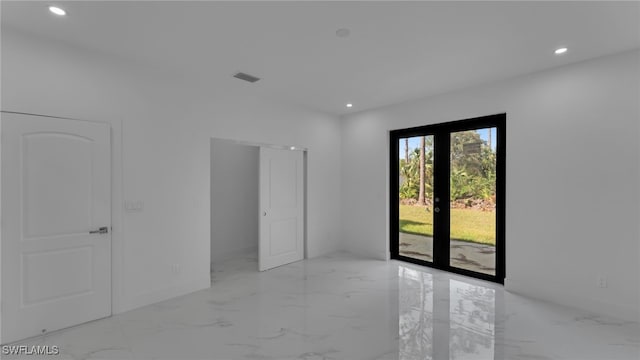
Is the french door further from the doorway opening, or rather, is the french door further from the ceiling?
the doorway opening

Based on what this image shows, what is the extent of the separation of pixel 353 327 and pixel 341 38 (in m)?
2.77

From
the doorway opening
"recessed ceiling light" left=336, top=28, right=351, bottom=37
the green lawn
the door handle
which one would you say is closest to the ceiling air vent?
the doorway opening

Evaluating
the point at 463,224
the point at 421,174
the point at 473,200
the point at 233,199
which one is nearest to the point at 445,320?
the point at 463,224

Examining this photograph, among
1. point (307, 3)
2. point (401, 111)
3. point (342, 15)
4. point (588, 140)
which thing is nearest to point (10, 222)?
point (307, 3)

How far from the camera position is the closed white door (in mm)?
2498

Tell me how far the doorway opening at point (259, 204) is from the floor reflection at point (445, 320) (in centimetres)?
202

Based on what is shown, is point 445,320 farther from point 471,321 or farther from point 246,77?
point 246,77

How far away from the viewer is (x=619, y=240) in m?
2.97

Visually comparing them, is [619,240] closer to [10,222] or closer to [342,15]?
[342,15]

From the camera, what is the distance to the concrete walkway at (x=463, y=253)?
4.04 metres

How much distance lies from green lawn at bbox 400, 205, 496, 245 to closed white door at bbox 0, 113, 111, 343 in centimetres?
429

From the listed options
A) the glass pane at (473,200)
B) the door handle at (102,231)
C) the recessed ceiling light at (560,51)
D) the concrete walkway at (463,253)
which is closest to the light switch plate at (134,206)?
the door handle at (102,231)

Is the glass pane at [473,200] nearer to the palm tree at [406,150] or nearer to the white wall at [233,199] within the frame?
the palm tree at [406,150]

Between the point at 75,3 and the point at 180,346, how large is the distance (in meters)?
2.88
